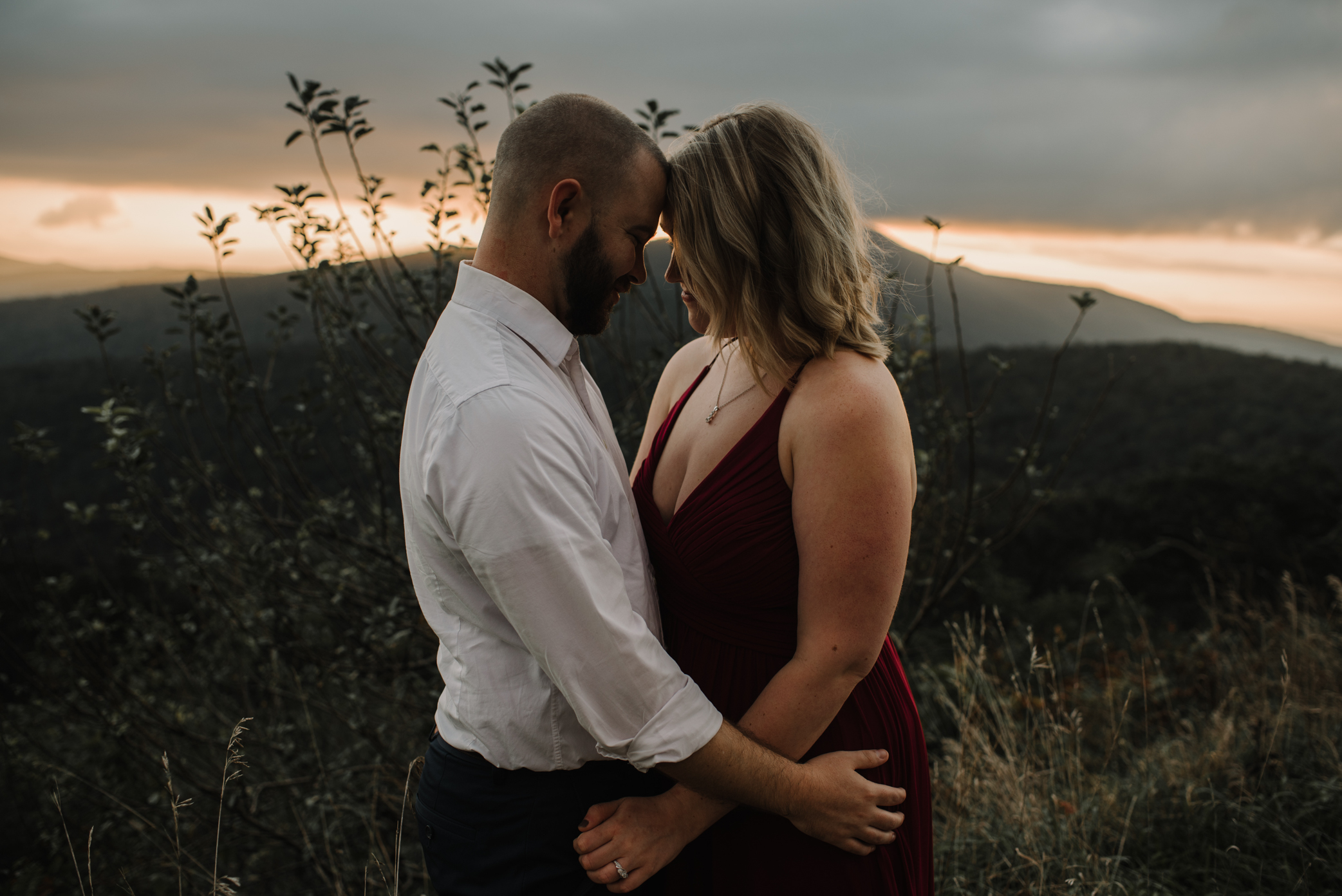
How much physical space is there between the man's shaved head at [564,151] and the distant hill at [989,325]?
16191 millimetres

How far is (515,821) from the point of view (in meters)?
1.34

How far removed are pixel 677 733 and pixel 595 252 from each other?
2.92ft

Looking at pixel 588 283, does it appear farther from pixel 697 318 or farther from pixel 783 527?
pixel 783 527

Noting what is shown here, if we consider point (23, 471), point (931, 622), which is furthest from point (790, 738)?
point (931, 622)

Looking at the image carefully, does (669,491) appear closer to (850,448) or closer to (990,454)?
(850,448)

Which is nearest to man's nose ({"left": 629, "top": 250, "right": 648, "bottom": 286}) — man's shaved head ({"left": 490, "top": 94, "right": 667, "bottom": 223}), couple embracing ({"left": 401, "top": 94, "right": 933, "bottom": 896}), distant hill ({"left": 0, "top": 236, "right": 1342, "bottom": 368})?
couple embracing ({"left": 401, "top": 94, "right": 933, "bottom": 896})

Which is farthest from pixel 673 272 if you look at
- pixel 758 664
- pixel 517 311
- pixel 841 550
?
pixel 758 664

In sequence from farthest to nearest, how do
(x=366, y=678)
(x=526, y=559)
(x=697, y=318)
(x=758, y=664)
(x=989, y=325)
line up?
(x=989, y=325), (x=366, y=678), (x=697, y=318), (x=758, y=664), (x=526, y=559)

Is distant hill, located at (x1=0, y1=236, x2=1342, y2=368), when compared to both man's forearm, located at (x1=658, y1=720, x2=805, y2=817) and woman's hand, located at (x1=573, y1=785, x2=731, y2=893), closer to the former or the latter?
woman's hand, located at (x1=573, y1=785, x2=731, y2=893)

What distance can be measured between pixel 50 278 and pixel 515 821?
27.1 m

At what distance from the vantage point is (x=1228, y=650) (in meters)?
6.03

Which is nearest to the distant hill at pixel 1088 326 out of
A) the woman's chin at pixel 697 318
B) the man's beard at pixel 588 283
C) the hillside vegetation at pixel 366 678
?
the hillside vegetation at pixel 366 678

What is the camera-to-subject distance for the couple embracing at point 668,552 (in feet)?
3.84

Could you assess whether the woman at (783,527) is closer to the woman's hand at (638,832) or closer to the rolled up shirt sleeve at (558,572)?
the woman's hand at (638,832)
